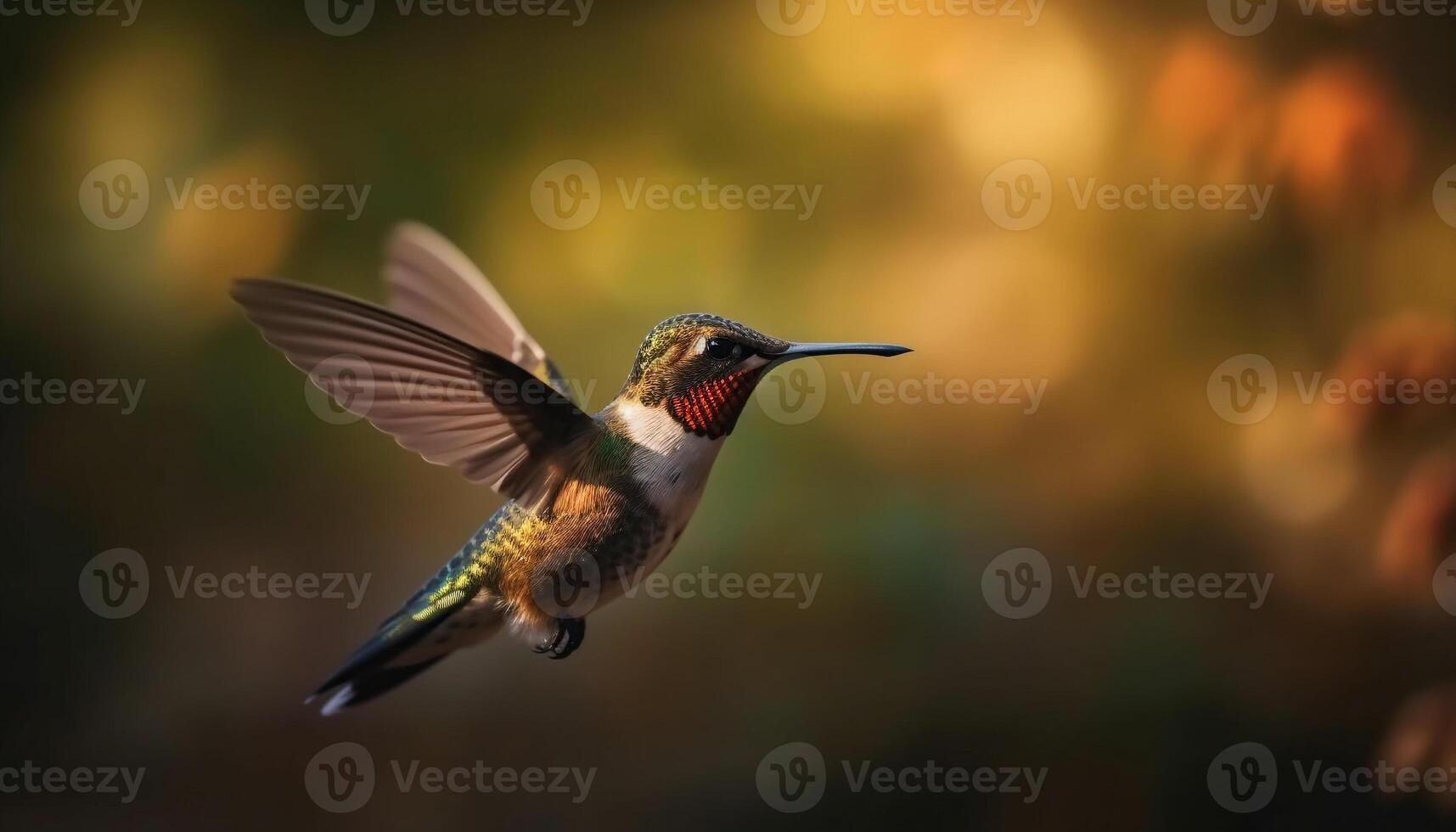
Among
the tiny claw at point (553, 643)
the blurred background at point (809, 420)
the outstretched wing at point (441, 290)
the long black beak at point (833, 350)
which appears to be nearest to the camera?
the long black beak at point (833, 350)

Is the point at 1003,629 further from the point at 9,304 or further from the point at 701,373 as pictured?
the point at 9,304

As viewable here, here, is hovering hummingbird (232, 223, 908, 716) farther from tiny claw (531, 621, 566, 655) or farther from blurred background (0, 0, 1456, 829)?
blurred background (0, 0, 1456, 829)

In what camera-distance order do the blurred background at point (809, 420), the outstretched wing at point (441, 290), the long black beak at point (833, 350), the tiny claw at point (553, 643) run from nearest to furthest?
the long black beak at point (833, 350) < the tiny claw at point (553, 643) < the outstretched wing at point (441, 290) < the blurred background at point (809, 420)

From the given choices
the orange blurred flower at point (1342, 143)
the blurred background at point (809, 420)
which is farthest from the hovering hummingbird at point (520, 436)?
the orange blurred flower at point (1342, 143)

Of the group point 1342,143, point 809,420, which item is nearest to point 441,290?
point 809,420

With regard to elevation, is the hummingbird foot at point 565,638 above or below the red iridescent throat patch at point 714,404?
below

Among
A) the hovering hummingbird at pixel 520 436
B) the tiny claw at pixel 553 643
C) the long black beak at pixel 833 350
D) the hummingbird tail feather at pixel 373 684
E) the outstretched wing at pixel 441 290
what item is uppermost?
the outstretched wing at pixel 441 290

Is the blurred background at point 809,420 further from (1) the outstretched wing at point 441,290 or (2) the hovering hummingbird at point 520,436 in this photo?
(2) the hovering hummingbird at point 520,436

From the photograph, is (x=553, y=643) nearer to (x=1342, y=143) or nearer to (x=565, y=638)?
(x=565, y=638)
